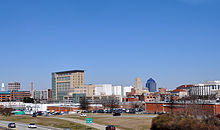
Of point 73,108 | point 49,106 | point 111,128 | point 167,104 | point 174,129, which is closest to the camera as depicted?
point 174,129

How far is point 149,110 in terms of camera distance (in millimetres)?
103188

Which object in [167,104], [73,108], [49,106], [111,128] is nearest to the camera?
[111,128]

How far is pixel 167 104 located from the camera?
320 ft

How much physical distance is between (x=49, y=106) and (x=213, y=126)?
13075 centimetres

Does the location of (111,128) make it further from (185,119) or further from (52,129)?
(185,119)

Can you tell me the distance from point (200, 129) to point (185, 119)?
308cm

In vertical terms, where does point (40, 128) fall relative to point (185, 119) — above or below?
below

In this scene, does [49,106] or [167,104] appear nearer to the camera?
[167,104]

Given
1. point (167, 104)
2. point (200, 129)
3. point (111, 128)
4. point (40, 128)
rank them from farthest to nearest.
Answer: point (167, 104) < point (40, 128) < point (111, 128) < point (200, 129)

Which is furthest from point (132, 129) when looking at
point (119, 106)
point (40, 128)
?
point (119, 106)

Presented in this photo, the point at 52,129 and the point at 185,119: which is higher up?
the point at 185,119

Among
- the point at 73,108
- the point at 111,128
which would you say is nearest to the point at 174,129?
the point at 111,128

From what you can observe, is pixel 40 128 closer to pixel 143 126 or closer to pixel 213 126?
pixel 143 126

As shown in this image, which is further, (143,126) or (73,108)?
(73,108)
